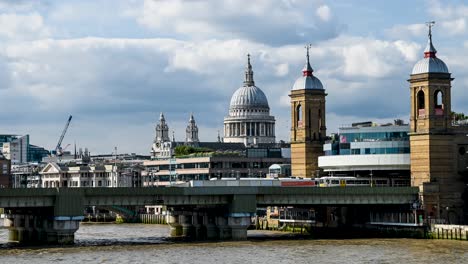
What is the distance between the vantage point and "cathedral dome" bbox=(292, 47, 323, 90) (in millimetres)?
177125

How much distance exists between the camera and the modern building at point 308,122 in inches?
6969

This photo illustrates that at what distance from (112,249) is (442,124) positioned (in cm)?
5042

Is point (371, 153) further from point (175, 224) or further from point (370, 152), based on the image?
point (175, 224)

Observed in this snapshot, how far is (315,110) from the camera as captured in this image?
178 meters

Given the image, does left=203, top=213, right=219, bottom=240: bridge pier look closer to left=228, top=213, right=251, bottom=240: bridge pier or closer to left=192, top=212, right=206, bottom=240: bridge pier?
left=192, top=212, right=206, bottom=240: bridge pier

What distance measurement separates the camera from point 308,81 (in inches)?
6988

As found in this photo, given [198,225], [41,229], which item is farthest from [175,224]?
[41,229]

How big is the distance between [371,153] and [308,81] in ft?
73.5

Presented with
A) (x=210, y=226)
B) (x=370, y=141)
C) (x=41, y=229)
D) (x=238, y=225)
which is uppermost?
(x=370, y=141)

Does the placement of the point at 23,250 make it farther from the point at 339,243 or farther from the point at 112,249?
the point at 339,243

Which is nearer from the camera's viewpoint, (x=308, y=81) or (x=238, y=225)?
(x=238, y=225)

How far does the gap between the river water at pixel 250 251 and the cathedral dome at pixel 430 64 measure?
2732 cm

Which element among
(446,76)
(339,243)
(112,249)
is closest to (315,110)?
(446,76)

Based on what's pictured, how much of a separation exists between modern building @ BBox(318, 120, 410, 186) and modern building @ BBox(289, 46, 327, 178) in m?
7.69
